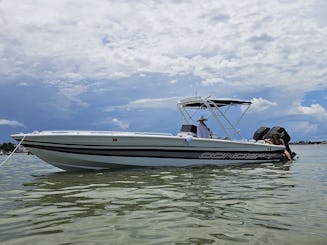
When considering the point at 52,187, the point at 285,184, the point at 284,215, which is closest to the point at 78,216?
the point at 284,215

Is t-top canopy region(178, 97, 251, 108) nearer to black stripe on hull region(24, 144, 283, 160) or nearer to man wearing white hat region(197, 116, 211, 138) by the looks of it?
man wearing white hat region(197, 116, 211, 138)

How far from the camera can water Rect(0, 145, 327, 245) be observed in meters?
3.55

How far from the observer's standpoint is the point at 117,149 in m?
11.1

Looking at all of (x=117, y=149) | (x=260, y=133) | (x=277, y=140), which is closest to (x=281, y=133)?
(x=277, y=140)

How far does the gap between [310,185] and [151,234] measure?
487cm

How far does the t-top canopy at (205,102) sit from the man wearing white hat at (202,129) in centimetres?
71

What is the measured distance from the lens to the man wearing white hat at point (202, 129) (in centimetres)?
1313

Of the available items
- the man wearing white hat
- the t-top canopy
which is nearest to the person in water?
the t-top canopy

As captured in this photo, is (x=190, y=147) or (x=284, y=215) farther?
(x=190, y=147)

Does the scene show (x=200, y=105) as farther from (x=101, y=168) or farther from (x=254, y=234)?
(x=254, y=234)

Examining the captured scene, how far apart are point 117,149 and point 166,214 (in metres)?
6.76

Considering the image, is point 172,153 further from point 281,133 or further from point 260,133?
point 281,133

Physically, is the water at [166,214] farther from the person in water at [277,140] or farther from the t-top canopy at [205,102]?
the person in water at [277,140]

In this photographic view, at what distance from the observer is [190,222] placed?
410cm
